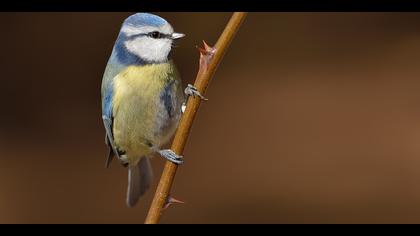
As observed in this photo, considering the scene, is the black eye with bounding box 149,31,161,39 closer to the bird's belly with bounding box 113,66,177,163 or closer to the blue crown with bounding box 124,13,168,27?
the blue crown with bounding box 124,13,168,27

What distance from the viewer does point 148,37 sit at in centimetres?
165

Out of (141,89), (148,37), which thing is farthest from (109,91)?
(148,37)

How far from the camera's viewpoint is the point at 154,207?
997 millimetres

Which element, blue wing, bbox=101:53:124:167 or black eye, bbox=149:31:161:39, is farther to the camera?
blue wing, bbox=101:53:124:167

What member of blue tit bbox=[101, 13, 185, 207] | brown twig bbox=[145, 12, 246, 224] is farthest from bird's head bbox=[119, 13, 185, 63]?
brown twig bbox=[145, 12, 246, 224]

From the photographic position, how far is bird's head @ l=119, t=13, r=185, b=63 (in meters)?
1.59

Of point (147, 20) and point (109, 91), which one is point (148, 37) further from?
point (109, 91)

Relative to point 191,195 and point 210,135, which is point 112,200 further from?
point 210,135

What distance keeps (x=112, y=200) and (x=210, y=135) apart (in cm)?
53

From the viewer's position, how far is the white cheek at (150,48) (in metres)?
1.65

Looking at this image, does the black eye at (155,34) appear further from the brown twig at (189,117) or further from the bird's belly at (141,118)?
the brown twig at (189,117)

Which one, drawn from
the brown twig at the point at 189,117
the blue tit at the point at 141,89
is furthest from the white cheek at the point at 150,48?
the brown twig at the point at 189,117
